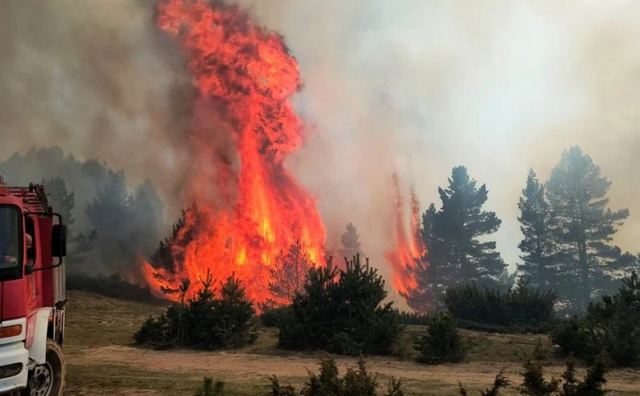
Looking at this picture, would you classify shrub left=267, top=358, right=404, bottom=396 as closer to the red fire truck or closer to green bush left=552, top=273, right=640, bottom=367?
the red fire truck

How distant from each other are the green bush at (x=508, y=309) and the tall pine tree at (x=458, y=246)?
28637 millimetres

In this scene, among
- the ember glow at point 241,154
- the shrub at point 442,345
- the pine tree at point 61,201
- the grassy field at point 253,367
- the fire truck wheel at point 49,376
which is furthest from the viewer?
the pine tree at point 61,201

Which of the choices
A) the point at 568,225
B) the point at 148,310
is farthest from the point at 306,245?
the point at 568,225

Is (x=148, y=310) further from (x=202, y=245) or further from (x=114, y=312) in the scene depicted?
(x=202, y=245)

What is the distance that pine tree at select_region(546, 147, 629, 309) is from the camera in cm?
5353

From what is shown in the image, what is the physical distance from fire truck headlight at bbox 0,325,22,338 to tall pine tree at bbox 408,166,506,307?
167 feet

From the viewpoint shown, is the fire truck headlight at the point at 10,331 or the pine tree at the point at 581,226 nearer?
the fire truck headlight at the point at 10,331

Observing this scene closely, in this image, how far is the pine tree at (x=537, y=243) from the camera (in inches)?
2173

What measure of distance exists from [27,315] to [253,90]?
39.6 metres

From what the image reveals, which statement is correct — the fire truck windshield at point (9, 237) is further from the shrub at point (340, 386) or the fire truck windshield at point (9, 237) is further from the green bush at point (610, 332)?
the green bush at point (610, 332)

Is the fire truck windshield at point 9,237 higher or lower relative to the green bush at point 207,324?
higher

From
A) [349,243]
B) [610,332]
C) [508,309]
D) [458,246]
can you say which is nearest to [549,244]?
[458,246]

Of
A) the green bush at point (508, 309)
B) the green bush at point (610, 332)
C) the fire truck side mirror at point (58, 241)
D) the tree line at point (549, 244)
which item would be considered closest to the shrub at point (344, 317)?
the green bush at point (610, 332)

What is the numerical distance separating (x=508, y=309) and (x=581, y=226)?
35.7 meters
